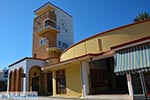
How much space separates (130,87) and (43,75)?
17487mm

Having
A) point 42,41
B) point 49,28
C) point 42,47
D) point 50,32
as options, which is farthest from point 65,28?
point 42,47

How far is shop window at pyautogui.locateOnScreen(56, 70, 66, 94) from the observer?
65.7 feet

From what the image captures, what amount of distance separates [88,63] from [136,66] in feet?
22.9

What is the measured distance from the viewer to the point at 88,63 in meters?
17.3

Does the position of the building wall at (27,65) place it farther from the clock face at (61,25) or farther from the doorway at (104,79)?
the clock face at (61,25)

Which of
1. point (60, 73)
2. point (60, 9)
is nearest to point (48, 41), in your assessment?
point (60, 9)

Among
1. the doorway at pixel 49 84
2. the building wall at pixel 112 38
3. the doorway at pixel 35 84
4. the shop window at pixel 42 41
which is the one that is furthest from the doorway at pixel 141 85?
Answer: the shop window at pixel 42 41

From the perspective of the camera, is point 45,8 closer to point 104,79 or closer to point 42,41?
point 42,41

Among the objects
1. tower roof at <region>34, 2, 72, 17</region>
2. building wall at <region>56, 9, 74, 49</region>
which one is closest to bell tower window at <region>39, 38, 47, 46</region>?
building wall at <region>56, 9, 74, 49</region>

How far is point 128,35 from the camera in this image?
15.2 metres

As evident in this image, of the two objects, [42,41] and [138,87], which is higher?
[42,41]

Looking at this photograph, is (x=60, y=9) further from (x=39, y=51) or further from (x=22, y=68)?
(x=22, y=68)

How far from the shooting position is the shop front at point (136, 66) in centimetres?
1070

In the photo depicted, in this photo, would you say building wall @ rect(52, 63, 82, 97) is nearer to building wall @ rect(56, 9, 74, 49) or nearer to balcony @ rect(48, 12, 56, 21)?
building wall @ rect(56, 9, 74, 49)
